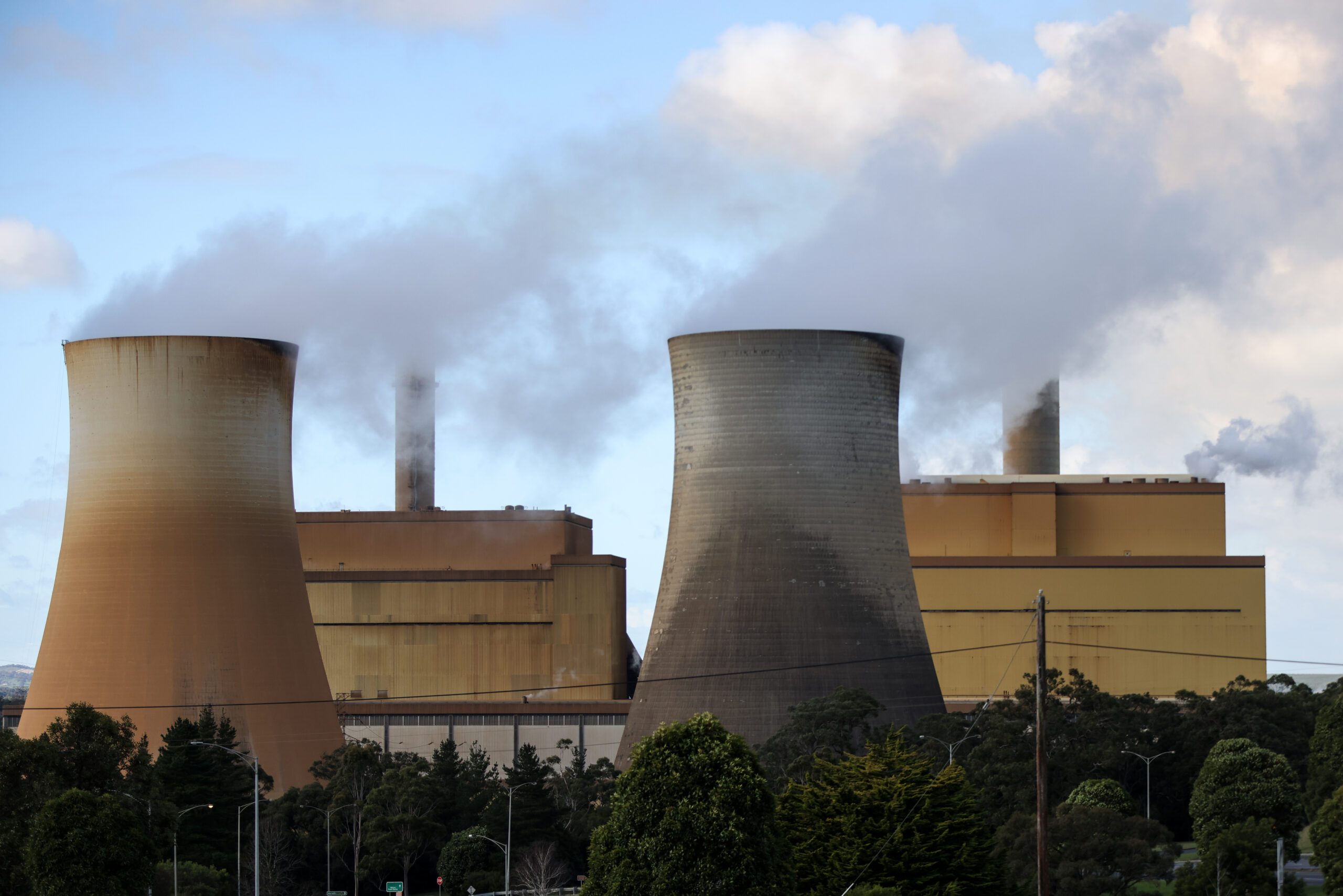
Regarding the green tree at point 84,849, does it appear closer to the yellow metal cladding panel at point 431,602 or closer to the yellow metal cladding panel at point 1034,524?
the yellow metal cladding panel at point 431,602

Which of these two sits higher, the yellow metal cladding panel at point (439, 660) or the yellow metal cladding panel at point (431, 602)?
the yellow metal cladding panel at point (431, 602)

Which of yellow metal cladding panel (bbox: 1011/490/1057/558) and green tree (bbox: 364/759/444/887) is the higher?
yellow metal cladding panel (bbox: 1011/490/1057/558)

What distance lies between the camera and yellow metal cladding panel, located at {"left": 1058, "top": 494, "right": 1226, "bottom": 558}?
6234 centimetres

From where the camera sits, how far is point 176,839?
38.4 meters

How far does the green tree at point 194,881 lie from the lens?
36.2 meters

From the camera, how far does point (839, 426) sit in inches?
1767

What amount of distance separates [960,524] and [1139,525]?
18.9ft

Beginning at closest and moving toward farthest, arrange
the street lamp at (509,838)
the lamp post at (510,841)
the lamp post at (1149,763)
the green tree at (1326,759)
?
the lamp post at (510,841) < the street lamp at (509,838) < the green tree at (1326,759) < the lamp post at (1149,763)

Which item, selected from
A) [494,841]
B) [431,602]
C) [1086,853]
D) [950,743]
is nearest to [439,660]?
[431,602]

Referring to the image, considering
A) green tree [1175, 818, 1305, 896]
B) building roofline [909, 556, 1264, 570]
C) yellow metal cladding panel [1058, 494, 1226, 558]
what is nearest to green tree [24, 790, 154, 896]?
green tree [1175, 818, 1305, 896]

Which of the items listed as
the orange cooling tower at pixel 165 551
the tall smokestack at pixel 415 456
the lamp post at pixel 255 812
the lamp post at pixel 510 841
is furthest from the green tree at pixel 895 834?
the tall smokestack at pixel 415 456

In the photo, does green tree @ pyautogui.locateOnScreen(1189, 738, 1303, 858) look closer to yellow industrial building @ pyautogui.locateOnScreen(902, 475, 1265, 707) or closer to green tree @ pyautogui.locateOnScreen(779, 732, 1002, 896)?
green tree @ pyautogui.locateOnScreen(779, 732, 1002, 896)

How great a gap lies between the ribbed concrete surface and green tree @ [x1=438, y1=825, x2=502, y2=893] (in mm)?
5648

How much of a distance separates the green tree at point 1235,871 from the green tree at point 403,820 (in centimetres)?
1609
